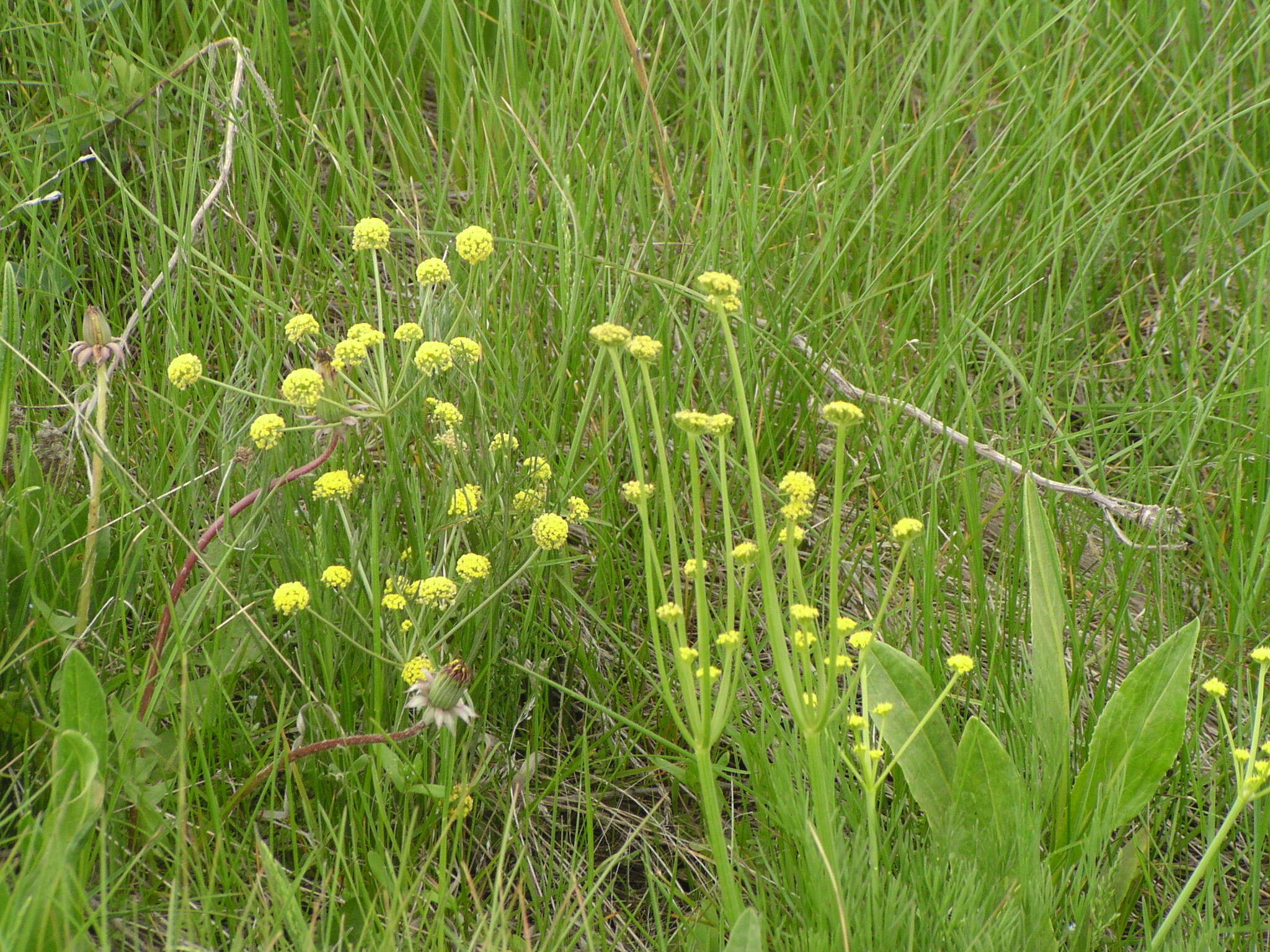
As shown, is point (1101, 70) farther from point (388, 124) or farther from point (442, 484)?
point (442, 484)

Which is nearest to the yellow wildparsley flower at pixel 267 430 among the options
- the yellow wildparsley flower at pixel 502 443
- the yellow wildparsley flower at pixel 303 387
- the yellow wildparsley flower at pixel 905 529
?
the yellow wildparsley flower at pixel 303 387

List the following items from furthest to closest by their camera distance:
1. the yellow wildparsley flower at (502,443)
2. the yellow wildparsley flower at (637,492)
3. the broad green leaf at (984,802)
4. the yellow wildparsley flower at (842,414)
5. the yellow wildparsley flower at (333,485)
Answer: the yellow wildparsley flower at (502,443), the yellow wildparsley flower at (333,485), the broad green leaf at (984,802), the yellow wildparsley flower at (637,492), the yellow wildparsley flower at (842,414)

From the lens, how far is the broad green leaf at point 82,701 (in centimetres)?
105

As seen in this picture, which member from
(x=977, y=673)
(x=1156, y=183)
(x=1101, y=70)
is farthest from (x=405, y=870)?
(x=1156, y=183)

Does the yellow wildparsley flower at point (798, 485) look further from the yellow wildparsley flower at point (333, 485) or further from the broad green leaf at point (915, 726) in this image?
the yellow wildparsley flower at point (333, 485)

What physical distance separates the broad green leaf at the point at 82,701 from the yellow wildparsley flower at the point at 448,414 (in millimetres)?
457

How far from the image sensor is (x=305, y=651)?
4.22 ft

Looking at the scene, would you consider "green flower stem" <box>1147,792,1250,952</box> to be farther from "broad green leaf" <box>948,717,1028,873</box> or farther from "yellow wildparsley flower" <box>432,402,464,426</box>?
"yellow wildparsley flower" <box>432,402,464,426</box>

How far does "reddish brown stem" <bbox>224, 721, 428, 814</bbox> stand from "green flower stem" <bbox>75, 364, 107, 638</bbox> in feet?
0.86

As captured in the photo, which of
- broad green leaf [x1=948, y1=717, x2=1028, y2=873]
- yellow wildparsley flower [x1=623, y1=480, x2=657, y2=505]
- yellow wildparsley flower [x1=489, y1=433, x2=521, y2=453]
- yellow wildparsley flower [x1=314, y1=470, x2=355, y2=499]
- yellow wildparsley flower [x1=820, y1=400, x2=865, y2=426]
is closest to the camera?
yellow wildparsley flower [x1=820, y1=400, x2=865, y2=426]

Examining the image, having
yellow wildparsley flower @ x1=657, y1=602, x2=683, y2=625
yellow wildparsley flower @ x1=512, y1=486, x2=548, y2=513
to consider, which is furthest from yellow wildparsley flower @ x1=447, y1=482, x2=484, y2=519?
yellow wildparsley flower @ x1=657, y1=602, x2=683, y2=625

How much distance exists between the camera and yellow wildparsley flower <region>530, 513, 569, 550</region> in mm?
1235

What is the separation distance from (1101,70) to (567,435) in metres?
1.22

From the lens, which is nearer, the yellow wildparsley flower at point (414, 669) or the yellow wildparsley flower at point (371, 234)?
the yellow wildparsley flower at point (414, 669)
